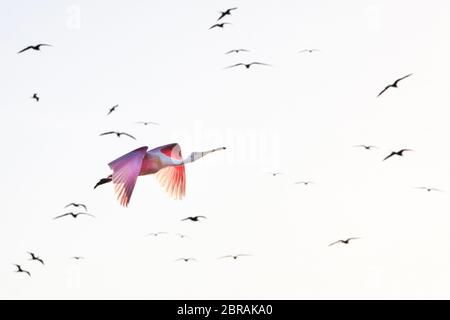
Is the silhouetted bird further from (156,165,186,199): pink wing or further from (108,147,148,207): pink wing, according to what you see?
(156,165,186,199): pink wing

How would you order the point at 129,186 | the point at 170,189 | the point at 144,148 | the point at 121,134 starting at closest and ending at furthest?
1. the point at 129,186
2. the point at 144,148
3. the point at 170,189
4. the point at 121,134

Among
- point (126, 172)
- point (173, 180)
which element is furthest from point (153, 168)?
point (126, 172)

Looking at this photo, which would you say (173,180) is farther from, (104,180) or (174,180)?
(104,180)

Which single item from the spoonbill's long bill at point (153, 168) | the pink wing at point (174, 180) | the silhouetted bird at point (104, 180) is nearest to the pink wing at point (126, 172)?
the spoonbill's long bill at point (153, 168)

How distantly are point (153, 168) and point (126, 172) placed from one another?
2.16 metres

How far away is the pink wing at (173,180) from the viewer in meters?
27.7

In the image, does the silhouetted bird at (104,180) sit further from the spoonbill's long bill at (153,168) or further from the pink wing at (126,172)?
the pink wing at (126,172)

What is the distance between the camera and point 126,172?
942 inches

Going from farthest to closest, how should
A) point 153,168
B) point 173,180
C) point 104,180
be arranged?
point 173,180
point 153,168
point 104,180
